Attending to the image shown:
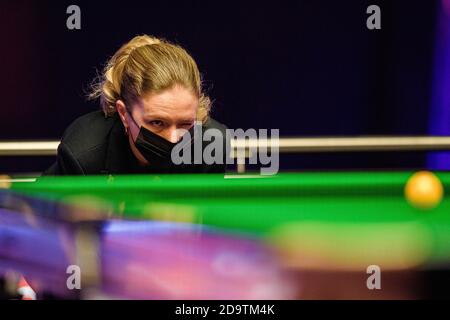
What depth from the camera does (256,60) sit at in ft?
15.4

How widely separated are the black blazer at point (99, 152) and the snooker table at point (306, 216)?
52 cm

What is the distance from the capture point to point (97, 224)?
1.20 metres

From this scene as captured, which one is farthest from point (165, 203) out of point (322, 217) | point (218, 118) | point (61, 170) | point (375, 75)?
point (375, 75)

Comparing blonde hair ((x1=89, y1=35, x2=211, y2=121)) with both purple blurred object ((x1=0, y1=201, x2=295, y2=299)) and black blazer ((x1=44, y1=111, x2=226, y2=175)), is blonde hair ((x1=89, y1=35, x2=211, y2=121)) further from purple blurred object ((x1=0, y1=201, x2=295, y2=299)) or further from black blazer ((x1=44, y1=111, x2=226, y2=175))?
purple blurred object ((x1=0, y1=201, x2=295, y2=299))

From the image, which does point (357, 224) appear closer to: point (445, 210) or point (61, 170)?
point (445, 210)

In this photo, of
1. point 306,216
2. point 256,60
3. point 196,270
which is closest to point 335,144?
point 256,60

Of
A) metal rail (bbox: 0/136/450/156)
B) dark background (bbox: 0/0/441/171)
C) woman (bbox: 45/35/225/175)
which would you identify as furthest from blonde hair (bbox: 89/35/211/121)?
dark background (bbox: 0/0/441/171)

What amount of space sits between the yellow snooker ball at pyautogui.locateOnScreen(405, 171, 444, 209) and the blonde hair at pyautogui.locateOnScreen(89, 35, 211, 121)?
0.75 metres

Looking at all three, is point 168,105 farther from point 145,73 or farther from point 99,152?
point 99,152

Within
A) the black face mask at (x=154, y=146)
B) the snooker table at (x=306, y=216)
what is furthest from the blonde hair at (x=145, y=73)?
the snooker table at (x=306, y=216)

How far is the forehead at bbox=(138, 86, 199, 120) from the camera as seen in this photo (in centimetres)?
193

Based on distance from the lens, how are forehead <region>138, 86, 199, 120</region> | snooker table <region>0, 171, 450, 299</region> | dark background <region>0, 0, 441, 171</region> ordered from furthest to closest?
dark background <region>0, 0, 441, 171</region> → forehead <region>138, 86, 199, 120</region> → snooker table <region>0, 171, 450, 299</region>

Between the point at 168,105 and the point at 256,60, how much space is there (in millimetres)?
2817

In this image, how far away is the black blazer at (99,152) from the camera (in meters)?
1.97
